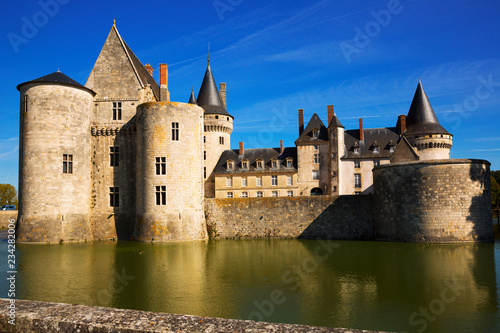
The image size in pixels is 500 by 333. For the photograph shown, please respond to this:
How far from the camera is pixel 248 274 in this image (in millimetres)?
13648

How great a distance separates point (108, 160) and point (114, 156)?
1.52ft

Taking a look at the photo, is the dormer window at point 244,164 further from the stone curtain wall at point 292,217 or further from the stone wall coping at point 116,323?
the stone wall coping at point 116,323

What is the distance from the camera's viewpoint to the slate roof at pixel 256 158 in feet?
125

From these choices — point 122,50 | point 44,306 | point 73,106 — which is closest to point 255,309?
point 44,306

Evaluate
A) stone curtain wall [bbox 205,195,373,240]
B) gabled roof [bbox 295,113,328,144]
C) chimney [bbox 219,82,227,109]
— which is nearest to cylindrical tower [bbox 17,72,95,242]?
stone curtain wall [bbox 205,195,373,240]

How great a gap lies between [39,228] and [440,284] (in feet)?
68.4

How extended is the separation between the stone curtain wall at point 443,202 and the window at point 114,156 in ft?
56.9

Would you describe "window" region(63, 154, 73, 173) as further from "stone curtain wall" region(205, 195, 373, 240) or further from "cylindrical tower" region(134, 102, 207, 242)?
"stone curtain wall" region(205, 195, 373, 240)

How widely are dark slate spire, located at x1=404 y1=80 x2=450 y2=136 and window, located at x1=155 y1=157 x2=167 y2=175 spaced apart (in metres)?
24.8

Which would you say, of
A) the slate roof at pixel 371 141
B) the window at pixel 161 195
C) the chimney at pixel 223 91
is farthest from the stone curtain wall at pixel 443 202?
the chimney at pixel 223 91

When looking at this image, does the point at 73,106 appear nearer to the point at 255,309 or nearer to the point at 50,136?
the point at 50,136

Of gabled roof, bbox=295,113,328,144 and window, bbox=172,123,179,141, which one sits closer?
window, bbox=172,123,179,141

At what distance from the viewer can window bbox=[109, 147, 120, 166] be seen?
25.6 m

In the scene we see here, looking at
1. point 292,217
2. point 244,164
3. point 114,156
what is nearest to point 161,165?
point 114,156
